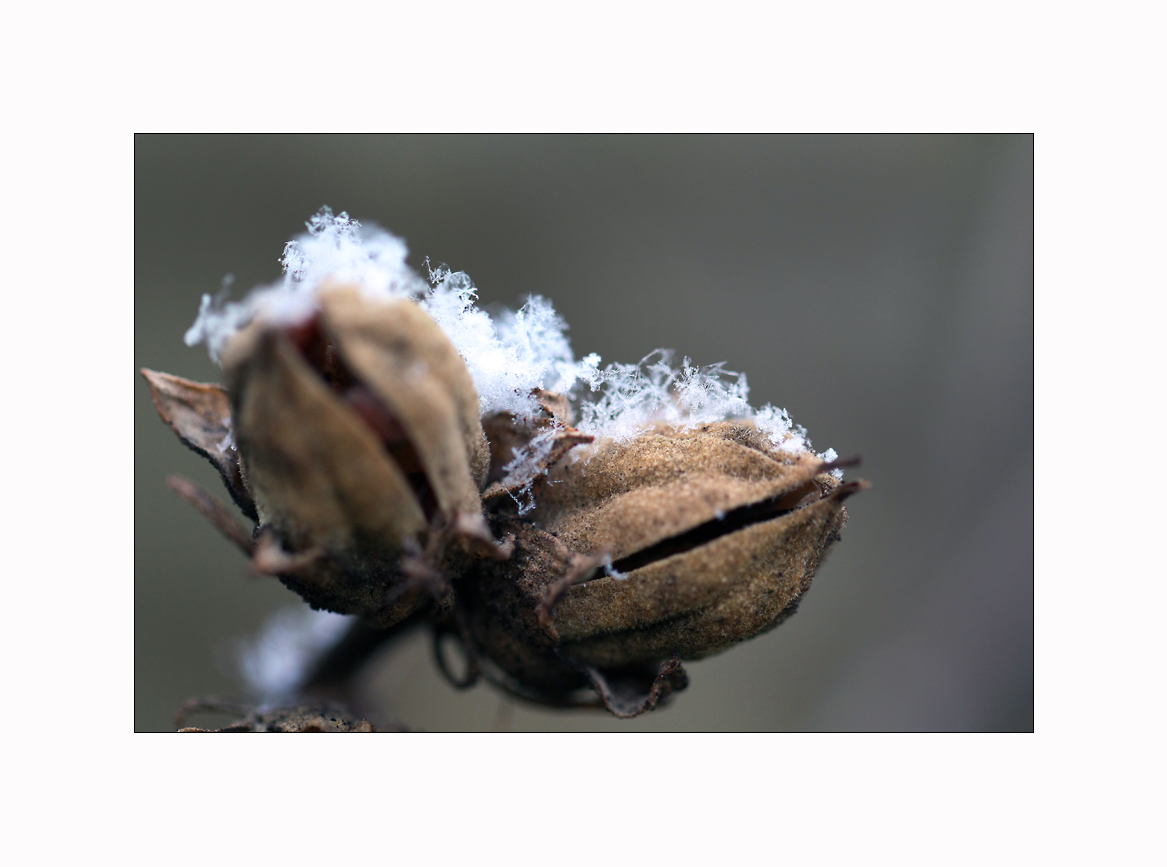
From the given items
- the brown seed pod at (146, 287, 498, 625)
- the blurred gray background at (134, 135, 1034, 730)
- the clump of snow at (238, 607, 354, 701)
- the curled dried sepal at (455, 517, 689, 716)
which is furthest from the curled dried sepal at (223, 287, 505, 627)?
the blurred gray background at (134, 135, 1034, 730)

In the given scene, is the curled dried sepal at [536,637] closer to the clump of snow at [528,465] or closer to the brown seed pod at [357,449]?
the clump of snow at [528,465]

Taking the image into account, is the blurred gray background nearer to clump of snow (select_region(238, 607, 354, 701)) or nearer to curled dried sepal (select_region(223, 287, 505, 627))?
clump of snow (select_region(238, 607, 354, 701))

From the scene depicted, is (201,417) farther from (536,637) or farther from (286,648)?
(286,648)

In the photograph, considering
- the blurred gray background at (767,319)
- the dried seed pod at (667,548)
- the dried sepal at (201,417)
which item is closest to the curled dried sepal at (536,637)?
the dried seed pod at (667,548)

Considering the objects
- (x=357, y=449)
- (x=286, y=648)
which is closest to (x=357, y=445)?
(x=357, y=449)

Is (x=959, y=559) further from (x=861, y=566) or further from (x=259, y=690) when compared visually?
(x=259, y=690)
